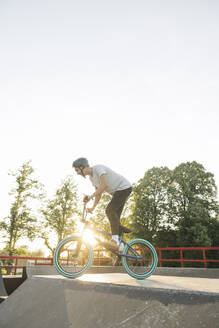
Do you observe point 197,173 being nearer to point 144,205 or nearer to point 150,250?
point 144,205

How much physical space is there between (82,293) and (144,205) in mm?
27961

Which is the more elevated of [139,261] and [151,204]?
[151,204]

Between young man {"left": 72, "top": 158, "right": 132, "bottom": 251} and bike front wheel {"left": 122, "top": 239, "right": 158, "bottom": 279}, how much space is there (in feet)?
1.08

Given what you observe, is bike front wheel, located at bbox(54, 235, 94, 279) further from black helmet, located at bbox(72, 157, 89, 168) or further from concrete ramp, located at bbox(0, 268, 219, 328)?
black helmet, located at bbox(72, 157, 89, 168)

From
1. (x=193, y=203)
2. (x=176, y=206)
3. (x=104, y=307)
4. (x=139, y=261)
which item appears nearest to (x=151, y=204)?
(x=176, y=206)

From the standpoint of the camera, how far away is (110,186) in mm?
4719

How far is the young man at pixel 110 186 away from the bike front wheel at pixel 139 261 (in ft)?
1.08

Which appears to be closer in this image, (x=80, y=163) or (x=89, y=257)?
(x=89, y=257)

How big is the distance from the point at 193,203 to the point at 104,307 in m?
28.1

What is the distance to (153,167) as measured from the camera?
111 ft

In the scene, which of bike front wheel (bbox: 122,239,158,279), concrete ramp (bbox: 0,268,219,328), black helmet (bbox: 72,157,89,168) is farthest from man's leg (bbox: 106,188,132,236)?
concrete ramp (bbox: 0,268,219,328)

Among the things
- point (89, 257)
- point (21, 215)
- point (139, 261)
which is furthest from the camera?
point (21, 215)

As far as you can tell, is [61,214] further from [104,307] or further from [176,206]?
[104,307]

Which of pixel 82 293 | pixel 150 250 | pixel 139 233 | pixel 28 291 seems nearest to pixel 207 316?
pixel 82 293
